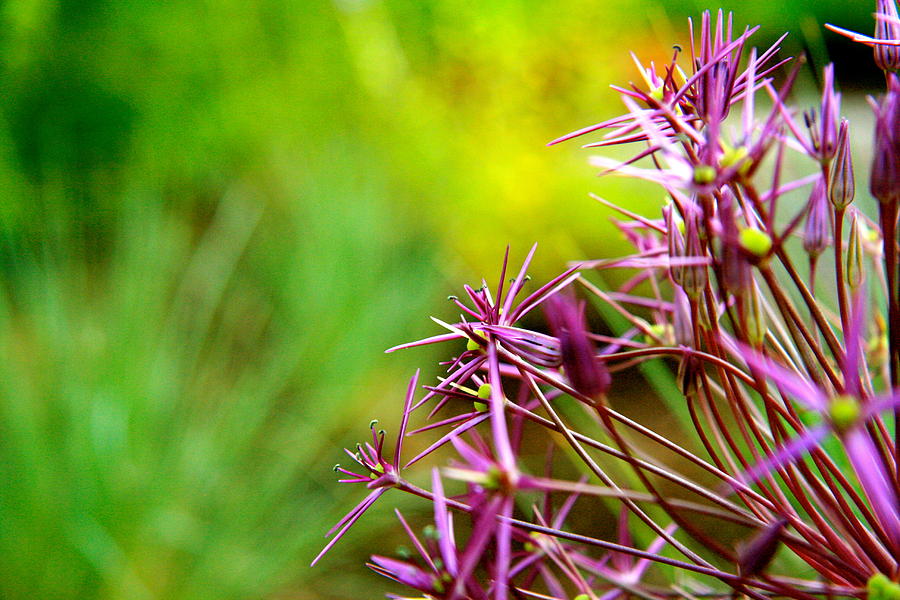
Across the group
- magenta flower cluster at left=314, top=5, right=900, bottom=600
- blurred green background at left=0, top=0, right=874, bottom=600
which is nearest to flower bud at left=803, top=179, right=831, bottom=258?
magenta flower cluster at left=314, top=5, right=900, bottom=600

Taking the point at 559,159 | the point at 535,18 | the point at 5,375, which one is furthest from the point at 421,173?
the point at 5,375

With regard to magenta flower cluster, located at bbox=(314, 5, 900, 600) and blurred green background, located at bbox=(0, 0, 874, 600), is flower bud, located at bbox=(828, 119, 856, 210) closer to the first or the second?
magenta flower cluster, located at bbox=(314, 5, 900, 600)

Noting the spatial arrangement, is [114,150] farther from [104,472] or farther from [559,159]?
[559,159]

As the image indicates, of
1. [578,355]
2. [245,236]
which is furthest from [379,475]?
[245,236]

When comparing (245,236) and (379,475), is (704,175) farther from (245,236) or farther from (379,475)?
(245,236)

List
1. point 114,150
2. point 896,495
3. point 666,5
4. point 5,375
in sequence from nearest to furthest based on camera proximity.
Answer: point 896,495, point 5,375, point 114,150, point 666,5

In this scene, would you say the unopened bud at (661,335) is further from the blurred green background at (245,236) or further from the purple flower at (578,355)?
the blurred green background at (245,236)

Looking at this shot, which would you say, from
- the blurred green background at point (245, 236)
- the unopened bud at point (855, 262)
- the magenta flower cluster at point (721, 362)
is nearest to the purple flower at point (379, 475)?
the magenta flower cluster at point (721, 362)
